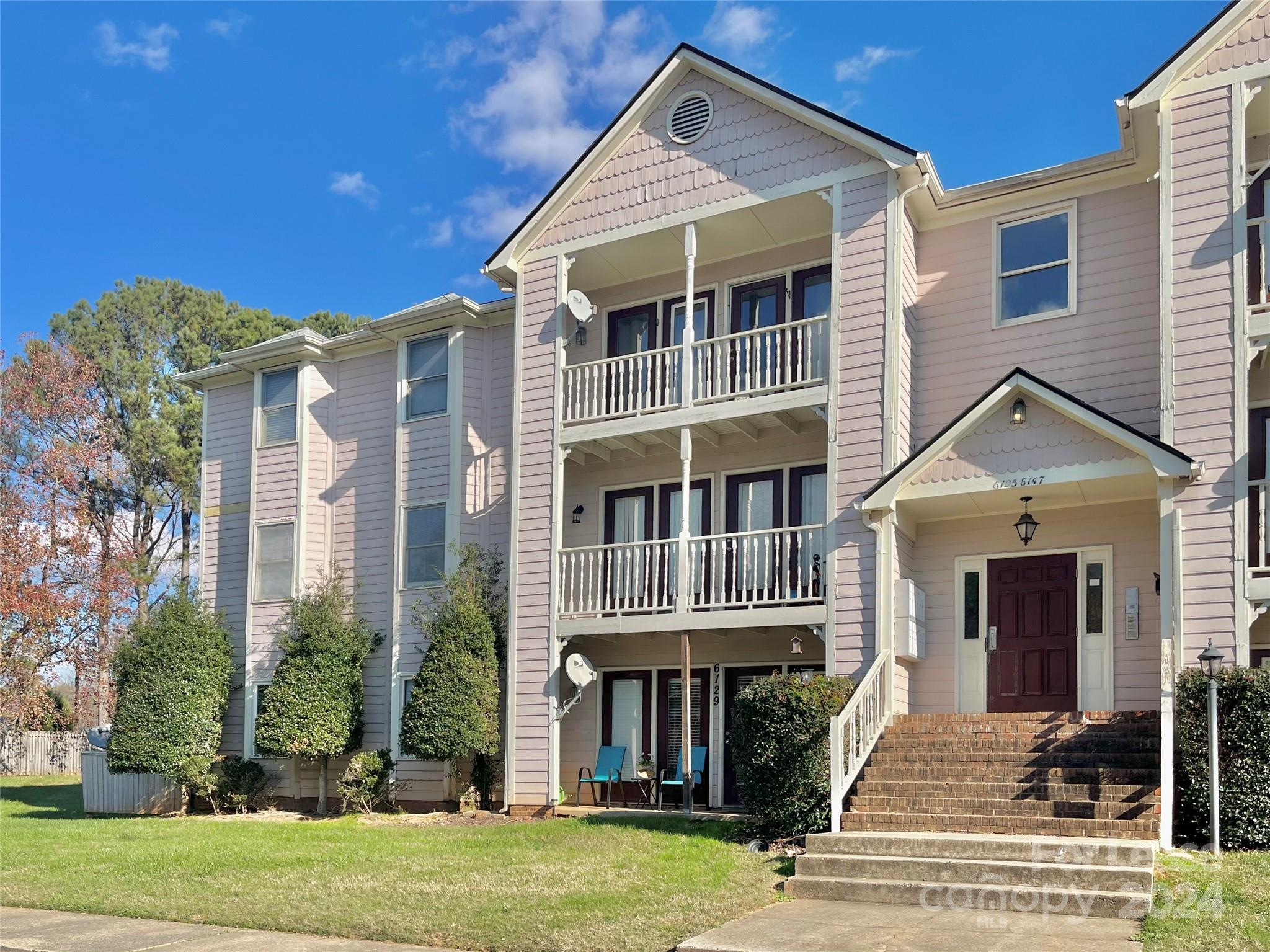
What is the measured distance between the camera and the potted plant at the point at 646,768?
58.2 feet

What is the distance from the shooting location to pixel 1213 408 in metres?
13.5

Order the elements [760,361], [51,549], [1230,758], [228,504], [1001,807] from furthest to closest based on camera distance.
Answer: [51,549] < [228,504] < [760,361] < [1001,807] < [1230,758]

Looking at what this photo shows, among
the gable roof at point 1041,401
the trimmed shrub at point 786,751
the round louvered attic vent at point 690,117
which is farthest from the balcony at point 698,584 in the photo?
the round louvered attic vent at point 690,117

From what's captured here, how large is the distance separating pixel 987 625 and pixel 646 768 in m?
5.40

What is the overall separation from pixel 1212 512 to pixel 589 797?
31.7 feet

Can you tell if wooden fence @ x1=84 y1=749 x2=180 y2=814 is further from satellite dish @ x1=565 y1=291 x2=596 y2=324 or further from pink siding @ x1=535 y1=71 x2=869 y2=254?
pink siding @ x1=535 y1=71 x2=869 y2=254

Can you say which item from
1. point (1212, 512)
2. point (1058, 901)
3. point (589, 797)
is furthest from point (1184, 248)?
point (589, 797)

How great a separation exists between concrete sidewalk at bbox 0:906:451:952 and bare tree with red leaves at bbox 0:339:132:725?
58.4 feet

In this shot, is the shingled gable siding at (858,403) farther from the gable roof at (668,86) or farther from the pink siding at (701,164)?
the pink siding at (701,164)

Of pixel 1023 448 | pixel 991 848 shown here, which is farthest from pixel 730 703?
pixel 991 848

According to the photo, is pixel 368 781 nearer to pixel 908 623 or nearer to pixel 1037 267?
pixel 908 623

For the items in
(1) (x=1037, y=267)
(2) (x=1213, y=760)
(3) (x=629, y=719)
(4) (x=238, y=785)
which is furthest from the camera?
(4) (x=238, y=785)

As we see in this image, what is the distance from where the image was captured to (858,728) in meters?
13.5

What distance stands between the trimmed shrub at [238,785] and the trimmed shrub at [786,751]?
10.3m
